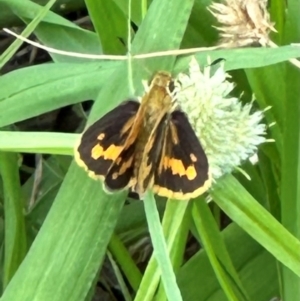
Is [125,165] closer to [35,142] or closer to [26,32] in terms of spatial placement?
[35,142]

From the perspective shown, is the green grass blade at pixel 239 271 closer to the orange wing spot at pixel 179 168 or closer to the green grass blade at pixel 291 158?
the green grass blade at pixel 291 158

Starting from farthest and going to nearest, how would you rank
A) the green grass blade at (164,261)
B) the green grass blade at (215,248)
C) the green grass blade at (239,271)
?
the green grass blade at (239,271), the green grass blade at (215,248), the green grass blade at (164,261)

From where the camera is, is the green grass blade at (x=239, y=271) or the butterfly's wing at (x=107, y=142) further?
the green grass blade at (x=239, y=271)

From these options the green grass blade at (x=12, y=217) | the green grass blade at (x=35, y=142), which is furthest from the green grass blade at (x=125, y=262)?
the green grass blade at (x=35, y=142)

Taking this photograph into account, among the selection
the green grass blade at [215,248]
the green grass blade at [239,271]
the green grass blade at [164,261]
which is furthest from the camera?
the green grass blade at [239,271]

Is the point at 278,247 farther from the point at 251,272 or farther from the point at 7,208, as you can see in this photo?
the point at 7,208

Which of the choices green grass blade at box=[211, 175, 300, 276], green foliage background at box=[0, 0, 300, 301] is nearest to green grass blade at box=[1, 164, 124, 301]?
green foliage background at box=[0, 0, 300, 301]

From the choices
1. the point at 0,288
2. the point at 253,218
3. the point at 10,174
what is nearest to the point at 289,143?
the point at 253,218

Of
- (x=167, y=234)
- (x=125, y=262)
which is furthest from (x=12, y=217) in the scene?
(x=167, y=234)

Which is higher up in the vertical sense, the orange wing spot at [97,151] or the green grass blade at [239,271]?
the orange wing spot at [97,151]
